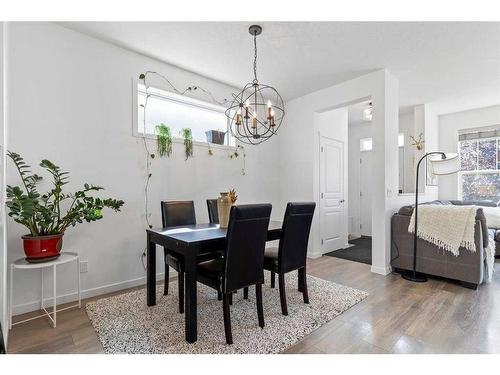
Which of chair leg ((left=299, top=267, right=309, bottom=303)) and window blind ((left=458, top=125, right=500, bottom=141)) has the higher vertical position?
window blind ((left=458, top=125, right=500, bottom=141))

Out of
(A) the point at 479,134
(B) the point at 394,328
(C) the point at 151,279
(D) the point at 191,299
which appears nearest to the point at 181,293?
(C) the point at 151,279

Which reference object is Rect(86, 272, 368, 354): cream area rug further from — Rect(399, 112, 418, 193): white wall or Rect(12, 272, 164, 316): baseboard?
Rect(399, 112, 418, 193): white wall

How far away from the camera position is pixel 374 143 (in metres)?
3.47

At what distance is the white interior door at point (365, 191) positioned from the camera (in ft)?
19.3

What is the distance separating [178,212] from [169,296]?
88cm

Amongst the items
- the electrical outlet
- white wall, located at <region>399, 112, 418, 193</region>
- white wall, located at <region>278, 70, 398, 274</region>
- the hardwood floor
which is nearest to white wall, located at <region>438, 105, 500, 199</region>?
white wall, located at <region>399, 112, 418, 193</region>

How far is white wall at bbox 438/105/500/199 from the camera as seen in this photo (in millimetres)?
4980

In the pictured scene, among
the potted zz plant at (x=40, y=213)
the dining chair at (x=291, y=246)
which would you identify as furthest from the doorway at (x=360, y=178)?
the potted zz plant at (x=40, y=213)

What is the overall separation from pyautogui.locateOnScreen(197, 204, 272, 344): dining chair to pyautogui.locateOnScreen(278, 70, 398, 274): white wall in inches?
83.2

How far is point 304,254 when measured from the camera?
252 cm

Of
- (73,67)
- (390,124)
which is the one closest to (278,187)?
(390,124)

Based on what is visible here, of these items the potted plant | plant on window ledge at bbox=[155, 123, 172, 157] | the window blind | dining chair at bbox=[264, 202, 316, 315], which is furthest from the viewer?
the window blind

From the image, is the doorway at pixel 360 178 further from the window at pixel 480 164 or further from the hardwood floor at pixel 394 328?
the hardwood floor at pixel 394 328
